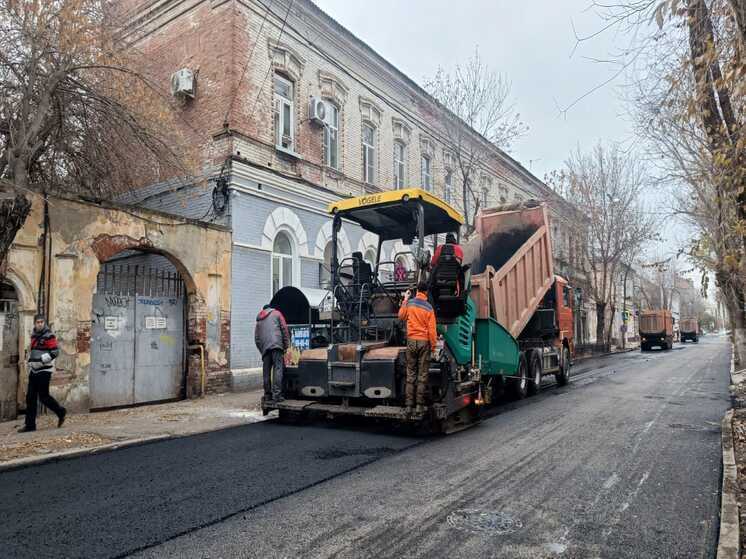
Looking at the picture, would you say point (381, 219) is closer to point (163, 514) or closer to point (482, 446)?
point (482, 446)

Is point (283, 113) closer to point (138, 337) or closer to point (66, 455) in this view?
point (138, 337)

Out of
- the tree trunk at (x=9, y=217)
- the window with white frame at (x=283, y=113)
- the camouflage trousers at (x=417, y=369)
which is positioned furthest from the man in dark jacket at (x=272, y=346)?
the window with white frame at (x=283, y=113)

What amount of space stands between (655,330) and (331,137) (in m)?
30.7

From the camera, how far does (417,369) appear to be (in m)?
6.94

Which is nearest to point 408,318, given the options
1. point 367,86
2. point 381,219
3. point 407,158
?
point 381,219

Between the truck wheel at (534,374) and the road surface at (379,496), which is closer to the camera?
the road surface at (379,496)

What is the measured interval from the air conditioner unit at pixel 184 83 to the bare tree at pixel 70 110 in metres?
2.13

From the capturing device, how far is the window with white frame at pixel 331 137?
53.4 feet

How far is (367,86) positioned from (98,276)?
1119 centimetres

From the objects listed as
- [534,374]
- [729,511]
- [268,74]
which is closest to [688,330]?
[534,374]

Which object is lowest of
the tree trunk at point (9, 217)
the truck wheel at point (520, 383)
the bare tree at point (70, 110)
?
the truck wheel at point (520, 383)

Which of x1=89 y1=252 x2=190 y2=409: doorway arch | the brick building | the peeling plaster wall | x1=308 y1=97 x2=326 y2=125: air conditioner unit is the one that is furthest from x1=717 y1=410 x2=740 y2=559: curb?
x1=308 y1=97 x2=326 y2=125: air conditioner unit

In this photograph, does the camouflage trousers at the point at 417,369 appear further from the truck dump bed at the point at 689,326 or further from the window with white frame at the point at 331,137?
the truck dump bed at the point at 689,326

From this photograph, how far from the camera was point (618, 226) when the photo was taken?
99.2 ft
